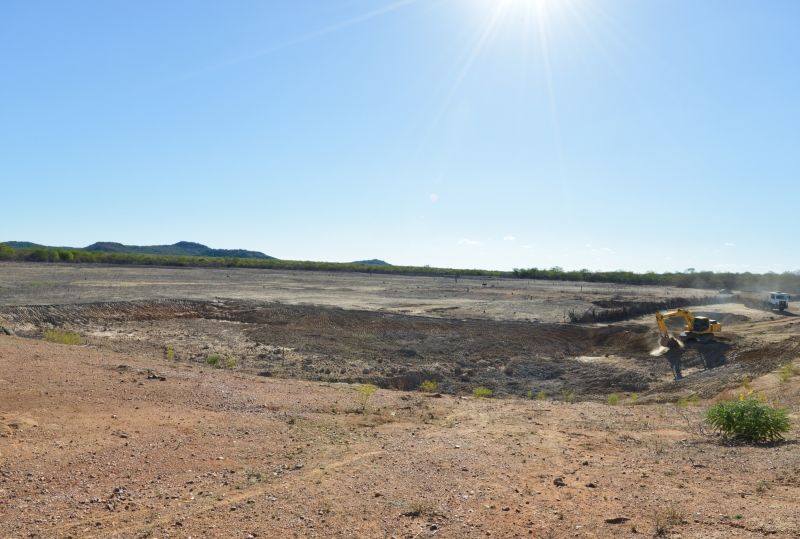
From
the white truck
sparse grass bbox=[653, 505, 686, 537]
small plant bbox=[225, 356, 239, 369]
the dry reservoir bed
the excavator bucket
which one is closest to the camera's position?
sparse grass bbox=[653, 505, 686, 537]

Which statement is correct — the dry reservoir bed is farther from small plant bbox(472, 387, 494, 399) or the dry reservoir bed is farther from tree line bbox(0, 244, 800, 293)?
tree line bbox(0, 244, 800, 293)

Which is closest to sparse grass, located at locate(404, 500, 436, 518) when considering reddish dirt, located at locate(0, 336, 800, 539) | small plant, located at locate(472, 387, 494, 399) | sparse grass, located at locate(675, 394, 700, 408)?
reddish dirt, located at locate(0, 336, 800, 539)

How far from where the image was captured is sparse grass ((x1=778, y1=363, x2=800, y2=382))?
17.9 meters

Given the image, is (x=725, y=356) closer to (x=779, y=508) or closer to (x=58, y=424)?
(x=779, y=508)

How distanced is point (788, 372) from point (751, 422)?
973 cm

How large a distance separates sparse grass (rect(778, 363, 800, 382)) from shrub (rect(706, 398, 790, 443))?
8042 mm

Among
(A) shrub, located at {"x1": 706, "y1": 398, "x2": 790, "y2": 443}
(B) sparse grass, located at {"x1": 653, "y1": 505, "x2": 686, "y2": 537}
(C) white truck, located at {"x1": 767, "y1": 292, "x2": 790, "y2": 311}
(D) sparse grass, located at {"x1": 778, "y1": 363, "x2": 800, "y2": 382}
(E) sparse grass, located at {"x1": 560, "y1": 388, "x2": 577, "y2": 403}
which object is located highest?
(C) white truck, located at {"x1": 767, "y1": 292, "x2": 790, "y2": 311}

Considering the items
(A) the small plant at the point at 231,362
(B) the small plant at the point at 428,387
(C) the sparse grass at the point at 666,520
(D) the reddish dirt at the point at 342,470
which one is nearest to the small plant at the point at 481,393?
(B) the small plant at the point at 428,387

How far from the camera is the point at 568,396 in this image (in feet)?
67.7

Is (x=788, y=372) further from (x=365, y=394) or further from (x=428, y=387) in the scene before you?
(x=365, y=394)

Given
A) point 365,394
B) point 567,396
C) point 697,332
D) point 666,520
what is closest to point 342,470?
point 666,520

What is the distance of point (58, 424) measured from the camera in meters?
9.89

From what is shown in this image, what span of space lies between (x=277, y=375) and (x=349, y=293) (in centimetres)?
3689

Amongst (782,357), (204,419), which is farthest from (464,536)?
(782,357)
